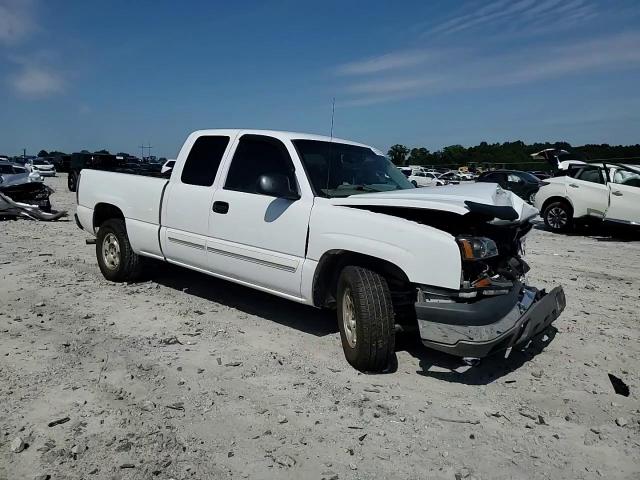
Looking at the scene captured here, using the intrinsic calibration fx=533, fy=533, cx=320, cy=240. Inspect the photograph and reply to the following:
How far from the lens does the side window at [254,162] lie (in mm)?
4891

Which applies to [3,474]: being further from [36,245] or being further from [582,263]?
[582,263]

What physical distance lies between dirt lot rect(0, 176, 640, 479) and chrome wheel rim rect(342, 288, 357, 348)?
24cm

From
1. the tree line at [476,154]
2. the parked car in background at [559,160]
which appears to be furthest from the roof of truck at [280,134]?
the tree line at [476,154]

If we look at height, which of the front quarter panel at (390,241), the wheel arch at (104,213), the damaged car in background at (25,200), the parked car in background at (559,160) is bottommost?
the damaged car in background at (25,200)

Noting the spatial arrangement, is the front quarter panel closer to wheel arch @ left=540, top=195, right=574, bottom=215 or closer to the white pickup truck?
the white pickup truck

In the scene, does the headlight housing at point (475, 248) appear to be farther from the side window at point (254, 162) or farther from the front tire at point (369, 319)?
the side window at point (254, 162)

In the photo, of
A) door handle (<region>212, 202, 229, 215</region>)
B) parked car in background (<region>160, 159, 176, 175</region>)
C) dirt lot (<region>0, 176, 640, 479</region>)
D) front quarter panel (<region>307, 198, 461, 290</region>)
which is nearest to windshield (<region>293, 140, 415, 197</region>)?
front quarter panel (<region>307, 198, 461, 290</region>)

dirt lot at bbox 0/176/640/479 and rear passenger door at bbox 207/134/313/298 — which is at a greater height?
rear passenger door at bbox 207/134/313/298

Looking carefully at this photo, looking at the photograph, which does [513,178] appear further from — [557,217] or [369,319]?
[369,319]

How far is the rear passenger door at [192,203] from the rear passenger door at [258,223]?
0.16 m

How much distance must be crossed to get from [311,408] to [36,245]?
7825mm

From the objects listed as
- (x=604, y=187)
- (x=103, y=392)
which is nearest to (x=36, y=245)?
(x=103, y=392)

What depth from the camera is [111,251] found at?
6.65 metres

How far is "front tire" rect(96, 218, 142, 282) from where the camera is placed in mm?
6363
